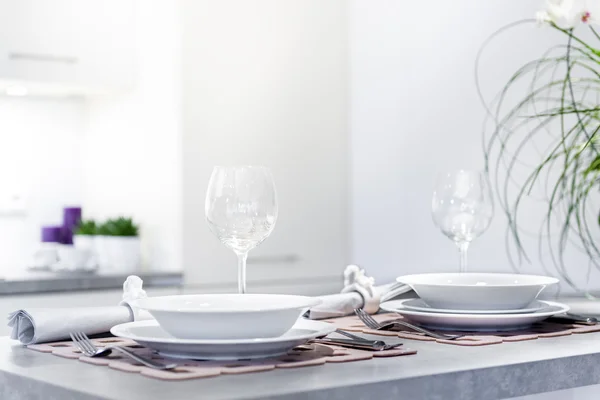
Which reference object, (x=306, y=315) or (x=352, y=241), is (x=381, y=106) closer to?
(x=352, y=241)

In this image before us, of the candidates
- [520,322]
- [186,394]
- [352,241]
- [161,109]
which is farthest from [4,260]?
[186,394]

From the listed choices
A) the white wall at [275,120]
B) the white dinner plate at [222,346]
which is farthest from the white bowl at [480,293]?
the white wall at [275,120]

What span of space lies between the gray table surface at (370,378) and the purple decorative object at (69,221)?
2.18 meters

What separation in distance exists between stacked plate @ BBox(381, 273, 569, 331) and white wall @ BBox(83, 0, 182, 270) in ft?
5.77

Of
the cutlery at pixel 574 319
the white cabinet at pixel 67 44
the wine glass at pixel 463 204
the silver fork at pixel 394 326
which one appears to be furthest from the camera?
the white cabinet at pixel 67 44

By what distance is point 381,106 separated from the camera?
3.32 metres

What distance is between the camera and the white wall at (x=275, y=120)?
2.97 meters

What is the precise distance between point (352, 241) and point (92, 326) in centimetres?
233

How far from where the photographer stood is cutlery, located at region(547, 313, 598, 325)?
4.25ft

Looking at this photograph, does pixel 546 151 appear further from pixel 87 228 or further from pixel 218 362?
pixel 218 362

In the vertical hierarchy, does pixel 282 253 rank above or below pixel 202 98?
below

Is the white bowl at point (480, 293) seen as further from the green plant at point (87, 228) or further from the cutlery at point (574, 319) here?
the green plant at point (87, 228)

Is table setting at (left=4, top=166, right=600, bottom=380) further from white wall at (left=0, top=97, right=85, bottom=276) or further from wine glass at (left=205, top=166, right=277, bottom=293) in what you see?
white wall at (left=0, top=97, right=85, bottom=276)

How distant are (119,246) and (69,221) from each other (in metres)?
0.41
